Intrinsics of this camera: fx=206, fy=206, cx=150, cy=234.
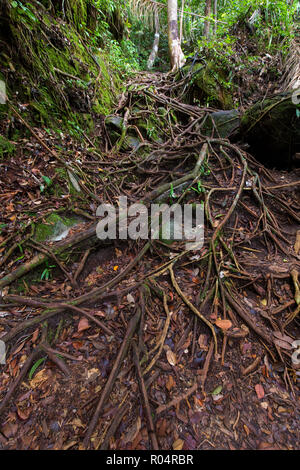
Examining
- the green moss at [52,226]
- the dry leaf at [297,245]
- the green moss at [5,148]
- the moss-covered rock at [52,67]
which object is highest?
the moss-covered rock at [52,67]

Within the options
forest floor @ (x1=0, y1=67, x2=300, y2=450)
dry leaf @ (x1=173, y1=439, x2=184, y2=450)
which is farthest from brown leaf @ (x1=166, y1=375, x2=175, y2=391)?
dry leaf @ (x1=173, y1=439, x2=184, y2=450)

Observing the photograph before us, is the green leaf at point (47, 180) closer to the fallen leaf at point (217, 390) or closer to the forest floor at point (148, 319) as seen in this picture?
the forest floor at point (148, 319)

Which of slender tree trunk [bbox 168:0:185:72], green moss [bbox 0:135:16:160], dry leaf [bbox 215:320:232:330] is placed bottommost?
dry leaf [bbox 215:320:232:330]

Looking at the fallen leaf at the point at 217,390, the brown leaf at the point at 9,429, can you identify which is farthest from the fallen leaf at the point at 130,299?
the brown leaf at the point at 9,429

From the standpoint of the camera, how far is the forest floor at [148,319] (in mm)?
1372

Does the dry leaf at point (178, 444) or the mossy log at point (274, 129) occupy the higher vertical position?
the mossy log at point (274, 129)

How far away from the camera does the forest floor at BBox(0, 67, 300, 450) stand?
1372 mm

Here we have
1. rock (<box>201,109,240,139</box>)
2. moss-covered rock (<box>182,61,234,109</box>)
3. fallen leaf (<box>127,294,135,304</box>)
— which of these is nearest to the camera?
fallen leaf (<box>127,294,135,304</box>)

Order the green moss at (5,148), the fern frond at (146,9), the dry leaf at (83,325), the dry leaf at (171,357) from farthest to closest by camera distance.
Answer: the fern frond at (146,9) → the green moss at (5,148) → the dry leaf at (83,325) → the dry leaf at (171,357)

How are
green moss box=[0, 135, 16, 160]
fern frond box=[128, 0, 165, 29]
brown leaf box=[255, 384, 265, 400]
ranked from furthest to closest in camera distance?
fern frond box=[128, 0, 165, 29] < green moss box=[0, 135, 16, 160] < brown leaf box=[255, 384, 265, 400]

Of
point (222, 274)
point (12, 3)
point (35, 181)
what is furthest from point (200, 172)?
point (12, 3)

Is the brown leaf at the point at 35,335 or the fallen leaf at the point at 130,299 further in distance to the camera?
the fallen leaf at the point at 130,299

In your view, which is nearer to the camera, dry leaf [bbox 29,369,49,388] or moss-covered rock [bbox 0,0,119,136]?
dry leaf [bbox 29,369,49,388]

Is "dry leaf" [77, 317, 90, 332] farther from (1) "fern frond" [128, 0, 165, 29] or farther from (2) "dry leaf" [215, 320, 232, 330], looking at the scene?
(1) "fern frond" [128, 0, 165, 29]
